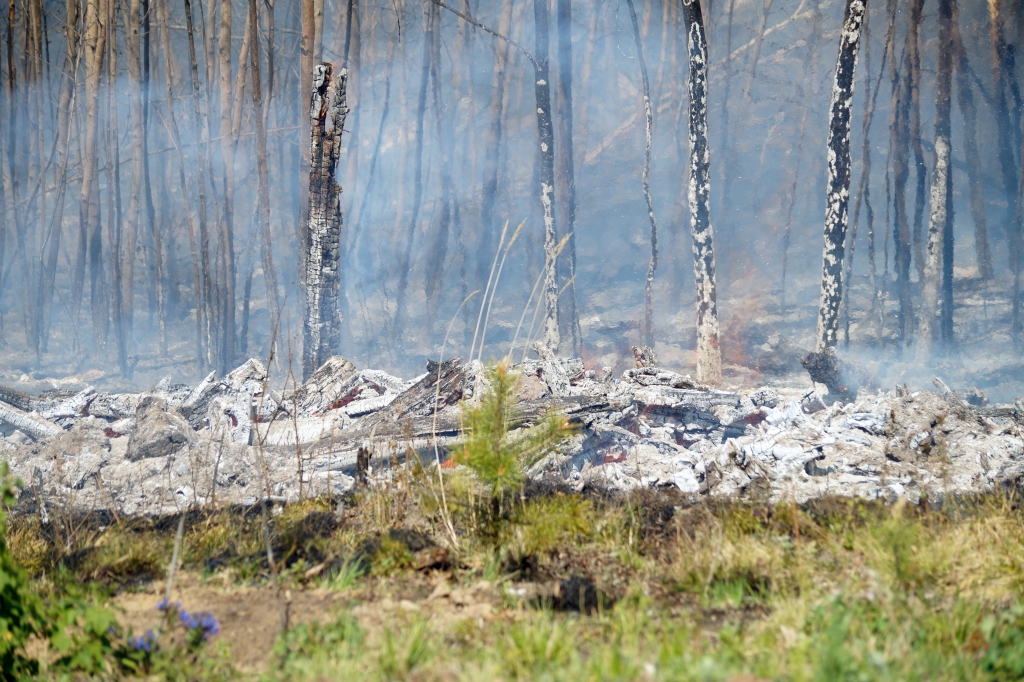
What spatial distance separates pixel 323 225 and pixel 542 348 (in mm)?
3394

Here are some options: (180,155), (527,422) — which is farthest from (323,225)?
(180,155)

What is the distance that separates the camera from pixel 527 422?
5.21m

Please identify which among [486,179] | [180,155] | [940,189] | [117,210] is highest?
[486,179]

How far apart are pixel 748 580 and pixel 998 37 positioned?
1711 centimetres

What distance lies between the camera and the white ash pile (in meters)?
4.25

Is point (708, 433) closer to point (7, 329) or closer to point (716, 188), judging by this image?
point (716, 188)

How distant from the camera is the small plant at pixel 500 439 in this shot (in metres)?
2.58

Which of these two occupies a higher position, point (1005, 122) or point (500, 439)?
point (1005, 122)

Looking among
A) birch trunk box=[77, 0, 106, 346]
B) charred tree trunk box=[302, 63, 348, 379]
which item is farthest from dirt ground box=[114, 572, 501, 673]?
birch trunk box=[77, 0, 106, 346]

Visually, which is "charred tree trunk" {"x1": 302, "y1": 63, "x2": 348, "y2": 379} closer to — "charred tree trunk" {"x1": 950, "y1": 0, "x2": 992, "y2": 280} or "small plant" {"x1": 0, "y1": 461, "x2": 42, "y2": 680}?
"small plant" {"x1": 0, "y1": 461, "x2": 42, "y2": 680}

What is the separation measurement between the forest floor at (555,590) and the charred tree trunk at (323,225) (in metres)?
A: 4.71

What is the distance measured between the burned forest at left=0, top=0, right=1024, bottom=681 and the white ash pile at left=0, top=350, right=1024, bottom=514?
5cm

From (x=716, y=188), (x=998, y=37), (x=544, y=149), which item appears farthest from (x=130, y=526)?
(x=716, y=188)

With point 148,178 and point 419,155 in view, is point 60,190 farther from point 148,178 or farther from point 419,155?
point 419,155
